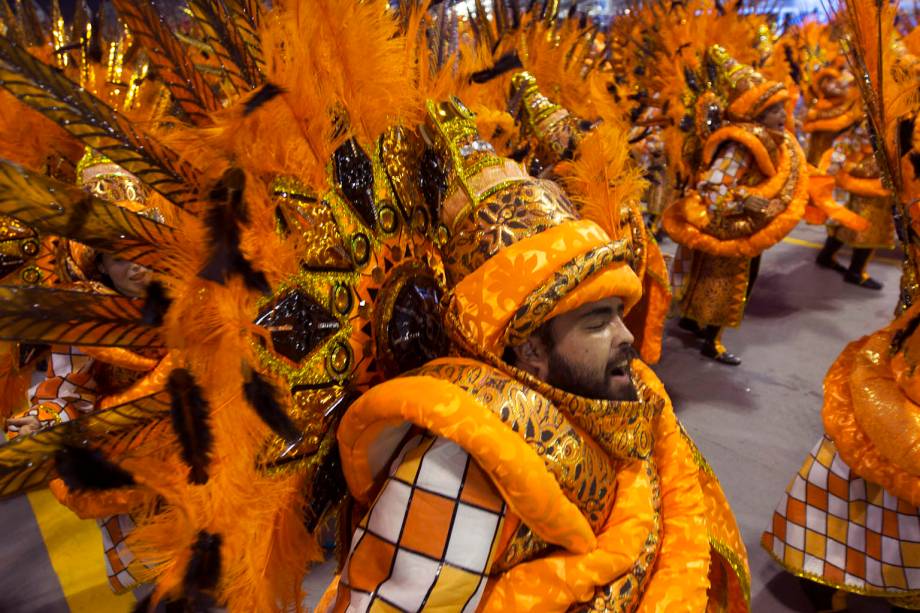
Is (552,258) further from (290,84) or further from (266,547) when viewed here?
(266,547)

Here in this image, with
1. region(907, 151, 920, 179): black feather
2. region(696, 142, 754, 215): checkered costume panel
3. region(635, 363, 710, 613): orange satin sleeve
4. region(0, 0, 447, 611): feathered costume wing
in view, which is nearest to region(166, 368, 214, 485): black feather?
region(0, 0, 447, 611): feathered costume wing

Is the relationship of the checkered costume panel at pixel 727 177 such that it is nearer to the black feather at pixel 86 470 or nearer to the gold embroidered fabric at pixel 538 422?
the gold embroidered fabric at pixel 538 422

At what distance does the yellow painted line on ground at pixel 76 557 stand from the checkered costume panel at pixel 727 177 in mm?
3670

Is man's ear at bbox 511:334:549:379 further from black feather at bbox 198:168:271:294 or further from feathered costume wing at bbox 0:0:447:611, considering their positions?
black feather at bbox 198:168:271:294

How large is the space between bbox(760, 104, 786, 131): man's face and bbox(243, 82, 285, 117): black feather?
3531 mm

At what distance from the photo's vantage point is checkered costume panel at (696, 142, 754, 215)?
12.0ft

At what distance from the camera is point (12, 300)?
0.69 m

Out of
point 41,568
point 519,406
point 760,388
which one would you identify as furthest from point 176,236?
point 760,388

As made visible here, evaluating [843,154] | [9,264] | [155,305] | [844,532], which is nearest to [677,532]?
[155,305]

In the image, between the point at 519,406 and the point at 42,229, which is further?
the point at 519,406

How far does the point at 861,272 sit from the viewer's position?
562cm

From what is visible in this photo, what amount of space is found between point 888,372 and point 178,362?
192 centimetres

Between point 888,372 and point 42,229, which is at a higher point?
point 42,229

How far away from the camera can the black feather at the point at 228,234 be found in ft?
2.48
